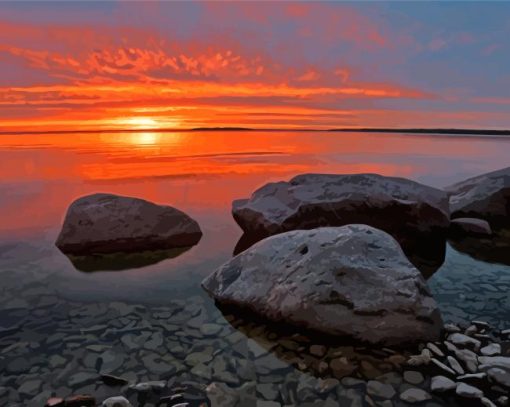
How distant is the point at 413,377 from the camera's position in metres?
5.01

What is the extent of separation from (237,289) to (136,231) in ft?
12.9

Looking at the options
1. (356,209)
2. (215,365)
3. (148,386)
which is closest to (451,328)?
(215,365)

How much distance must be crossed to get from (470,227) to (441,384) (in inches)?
316

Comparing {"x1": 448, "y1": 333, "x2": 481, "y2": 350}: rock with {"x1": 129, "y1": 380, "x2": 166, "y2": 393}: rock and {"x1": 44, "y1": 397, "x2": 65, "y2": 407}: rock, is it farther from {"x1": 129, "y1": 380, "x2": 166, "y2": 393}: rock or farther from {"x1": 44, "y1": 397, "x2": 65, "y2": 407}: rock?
{"x1": 44, "y1": 397, "x2": 65, "y2": 407}: rock

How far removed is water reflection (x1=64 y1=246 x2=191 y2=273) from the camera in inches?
345

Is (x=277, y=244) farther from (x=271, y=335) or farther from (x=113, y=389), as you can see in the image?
(x=113, y=389)

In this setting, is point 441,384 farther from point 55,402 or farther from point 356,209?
point 356,209

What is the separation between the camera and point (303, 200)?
10.5m

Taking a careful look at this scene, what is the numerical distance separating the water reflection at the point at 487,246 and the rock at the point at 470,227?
241 mm

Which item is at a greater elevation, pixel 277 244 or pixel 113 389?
pixel 277 244

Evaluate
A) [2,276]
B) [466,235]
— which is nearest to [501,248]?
[466,235]

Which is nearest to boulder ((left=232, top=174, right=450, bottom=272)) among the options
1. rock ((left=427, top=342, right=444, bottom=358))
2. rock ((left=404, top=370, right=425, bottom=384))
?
rock ((left=427, top=342, right=444, bottom=358))

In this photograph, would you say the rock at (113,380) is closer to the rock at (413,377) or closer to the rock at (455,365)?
the rock at (413,377)

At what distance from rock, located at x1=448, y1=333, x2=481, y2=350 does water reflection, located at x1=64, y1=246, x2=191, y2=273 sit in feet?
18.7
